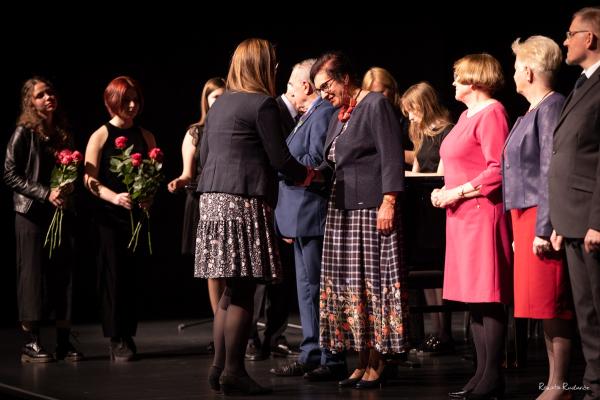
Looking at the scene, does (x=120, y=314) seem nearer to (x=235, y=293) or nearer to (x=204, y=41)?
(x=235, y=293)

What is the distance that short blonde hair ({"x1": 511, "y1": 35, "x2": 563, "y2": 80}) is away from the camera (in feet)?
13.2

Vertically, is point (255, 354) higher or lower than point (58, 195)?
lower

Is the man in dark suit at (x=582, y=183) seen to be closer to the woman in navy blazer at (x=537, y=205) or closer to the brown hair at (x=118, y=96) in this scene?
the woman in navy blazer at (x=537, y=205)

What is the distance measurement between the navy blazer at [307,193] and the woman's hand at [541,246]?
1.41 metres

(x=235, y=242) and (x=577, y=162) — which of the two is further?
(x=235, y=242)

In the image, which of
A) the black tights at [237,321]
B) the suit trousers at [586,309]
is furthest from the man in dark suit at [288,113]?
the suit trousers at [586,309]

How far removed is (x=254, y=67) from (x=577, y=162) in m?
1.57

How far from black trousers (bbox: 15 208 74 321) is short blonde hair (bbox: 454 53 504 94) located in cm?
266

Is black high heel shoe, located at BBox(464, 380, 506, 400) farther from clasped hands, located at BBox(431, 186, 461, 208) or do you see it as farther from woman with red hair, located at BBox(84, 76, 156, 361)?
woman with red hair, located at BBox(84, 76, 156, 361)

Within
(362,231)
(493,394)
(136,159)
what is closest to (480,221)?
(362,231)

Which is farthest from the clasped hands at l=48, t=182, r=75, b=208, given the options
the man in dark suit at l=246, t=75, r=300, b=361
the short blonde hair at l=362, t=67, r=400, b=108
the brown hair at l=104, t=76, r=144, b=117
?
the short blonde hair at l=362, t=67, r=400, b=108

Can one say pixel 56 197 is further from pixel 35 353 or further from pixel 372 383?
pixel 372 383

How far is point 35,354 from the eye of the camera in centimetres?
582

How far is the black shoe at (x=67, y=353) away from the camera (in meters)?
5.86
